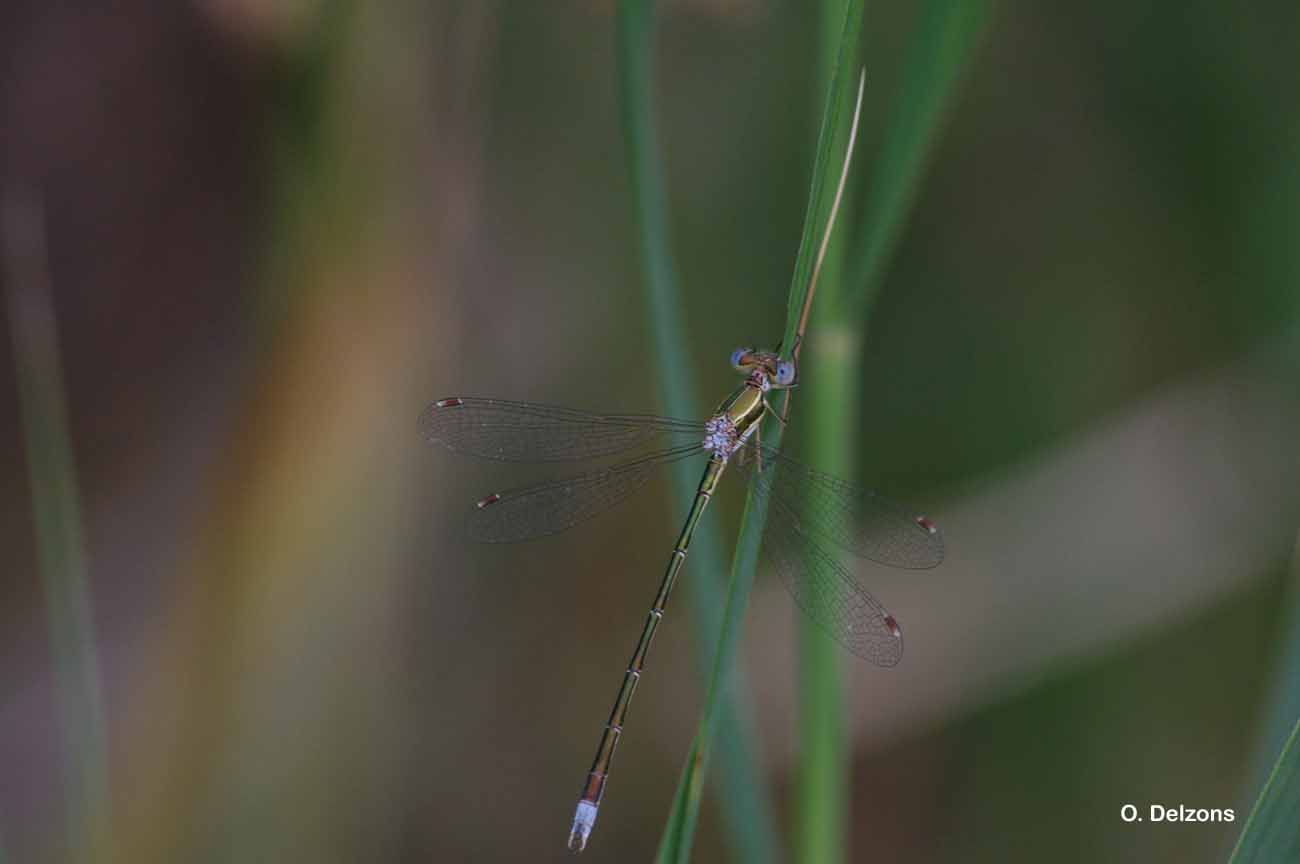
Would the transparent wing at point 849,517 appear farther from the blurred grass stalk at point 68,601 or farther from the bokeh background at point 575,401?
the blurred grass stalk at point 68,601

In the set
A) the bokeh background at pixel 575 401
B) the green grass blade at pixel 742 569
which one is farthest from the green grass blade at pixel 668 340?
the bokeh background at pixel 575 401

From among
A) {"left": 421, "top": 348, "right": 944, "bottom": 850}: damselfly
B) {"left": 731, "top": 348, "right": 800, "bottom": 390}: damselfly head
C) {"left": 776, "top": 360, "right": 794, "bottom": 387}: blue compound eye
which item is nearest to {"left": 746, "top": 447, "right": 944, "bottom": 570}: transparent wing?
{"left": 421, "top": 348, "right": 944, "bottom": 850}: damselfly

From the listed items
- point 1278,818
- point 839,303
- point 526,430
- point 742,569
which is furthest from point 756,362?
point 1278,818

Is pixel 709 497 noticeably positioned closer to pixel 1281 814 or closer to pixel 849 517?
pixel 849 517

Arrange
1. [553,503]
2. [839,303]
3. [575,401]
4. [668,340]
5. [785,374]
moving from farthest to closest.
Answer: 1. [575,401]
2. [553,503]
3. [785,374]
4. [668,340]
5. [839,303]

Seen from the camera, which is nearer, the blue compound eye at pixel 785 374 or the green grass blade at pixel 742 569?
the green grass blade at pixel 742 569

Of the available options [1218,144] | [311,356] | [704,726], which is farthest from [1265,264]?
[311,356]
